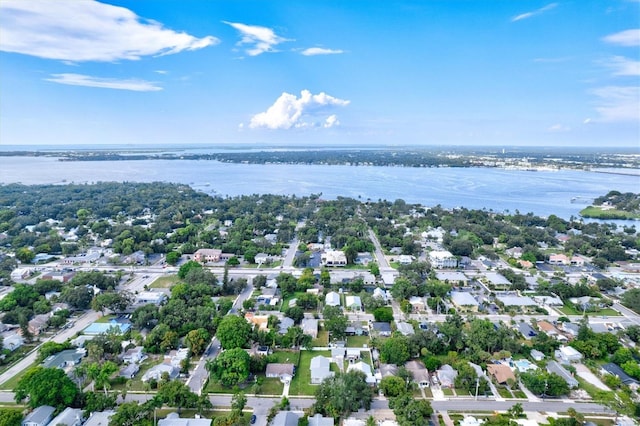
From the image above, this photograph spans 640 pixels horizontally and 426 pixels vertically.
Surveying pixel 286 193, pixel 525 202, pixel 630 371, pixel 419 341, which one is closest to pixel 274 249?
pixel 419 341

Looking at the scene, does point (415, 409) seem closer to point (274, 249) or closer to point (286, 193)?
point (274, 249)

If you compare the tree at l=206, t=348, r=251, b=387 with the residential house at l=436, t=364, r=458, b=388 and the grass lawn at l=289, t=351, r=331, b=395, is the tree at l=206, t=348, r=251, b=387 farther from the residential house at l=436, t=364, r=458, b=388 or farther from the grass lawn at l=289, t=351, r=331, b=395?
the residential house at l=436, t=364, r=458, b=388

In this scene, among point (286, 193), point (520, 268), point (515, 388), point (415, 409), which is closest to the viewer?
point (415, 409)

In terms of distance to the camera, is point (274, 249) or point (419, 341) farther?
point (274, 249)

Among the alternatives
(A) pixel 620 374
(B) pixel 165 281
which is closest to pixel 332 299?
(B) pixel 165 281

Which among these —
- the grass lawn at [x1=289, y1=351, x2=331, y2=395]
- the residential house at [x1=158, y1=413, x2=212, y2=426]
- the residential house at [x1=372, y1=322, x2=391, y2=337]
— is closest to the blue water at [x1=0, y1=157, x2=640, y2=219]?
the residential house at [x1=372, y1=322, x2=391, y2=337]

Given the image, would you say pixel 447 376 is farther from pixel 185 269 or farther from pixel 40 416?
pixel 185 269

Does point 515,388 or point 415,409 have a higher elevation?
point 415,409
